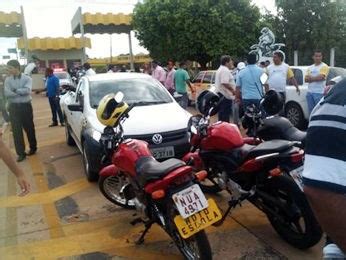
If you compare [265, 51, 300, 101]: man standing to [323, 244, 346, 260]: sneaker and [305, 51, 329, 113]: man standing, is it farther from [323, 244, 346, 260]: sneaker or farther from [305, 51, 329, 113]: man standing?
[323, 244, 346, 260]: sneaker

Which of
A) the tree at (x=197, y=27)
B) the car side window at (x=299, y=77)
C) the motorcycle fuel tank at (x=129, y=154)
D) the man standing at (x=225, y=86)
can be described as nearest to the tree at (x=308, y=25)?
the tree at (x=197, y=27)

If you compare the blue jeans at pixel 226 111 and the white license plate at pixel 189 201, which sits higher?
the white license plate at pixel 189 201

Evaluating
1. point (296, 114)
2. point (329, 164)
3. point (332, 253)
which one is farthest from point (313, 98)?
point (329, 164)

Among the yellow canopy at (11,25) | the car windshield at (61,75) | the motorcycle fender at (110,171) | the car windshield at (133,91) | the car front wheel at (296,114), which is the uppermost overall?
the yellow canopy at (11,25)

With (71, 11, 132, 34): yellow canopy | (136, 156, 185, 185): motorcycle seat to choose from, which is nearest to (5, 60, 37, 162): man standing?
(136, 156, 185, 185): motorcycle seat

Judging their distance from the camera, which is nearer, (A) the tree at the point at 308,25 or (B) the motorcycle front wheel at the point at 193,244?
(B) the motorcycle front wheel at the point at 193,244

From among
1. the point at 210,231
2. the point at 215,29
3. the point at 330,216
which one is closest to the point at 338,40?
the point at 215,29

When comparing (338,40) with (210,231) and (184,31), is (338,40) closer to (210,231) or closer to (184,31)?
(184,31)

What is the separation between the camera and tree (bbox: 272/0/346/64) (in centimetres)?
2792

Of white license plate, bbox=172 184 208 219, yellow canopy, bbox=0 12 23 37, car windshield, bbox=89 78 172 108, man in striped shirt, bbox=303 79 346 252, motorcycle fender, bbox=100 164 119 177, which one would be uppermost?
yellow canopy, bbox=0 12 23 37

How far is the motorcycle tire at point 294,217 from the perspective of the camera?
352cm

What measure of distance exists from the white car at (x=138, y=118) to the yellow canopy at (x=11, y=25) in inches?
1037

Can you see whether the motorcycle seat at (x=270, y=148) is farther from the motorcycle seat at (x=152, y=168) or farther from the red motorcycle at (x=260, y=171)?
A: the motorcycle seat at (x=152, y=168)

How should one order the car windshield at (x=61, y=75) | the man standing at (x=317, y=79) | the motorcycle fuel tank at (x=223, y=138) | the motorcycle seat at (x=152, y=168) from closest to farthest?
the motorcycle seat at (x=152, y=168), the motorcycle fuel tank at (x=223, y=138), the man standing at (x=317, y=79), the car windshield at (x=61, y=75)
